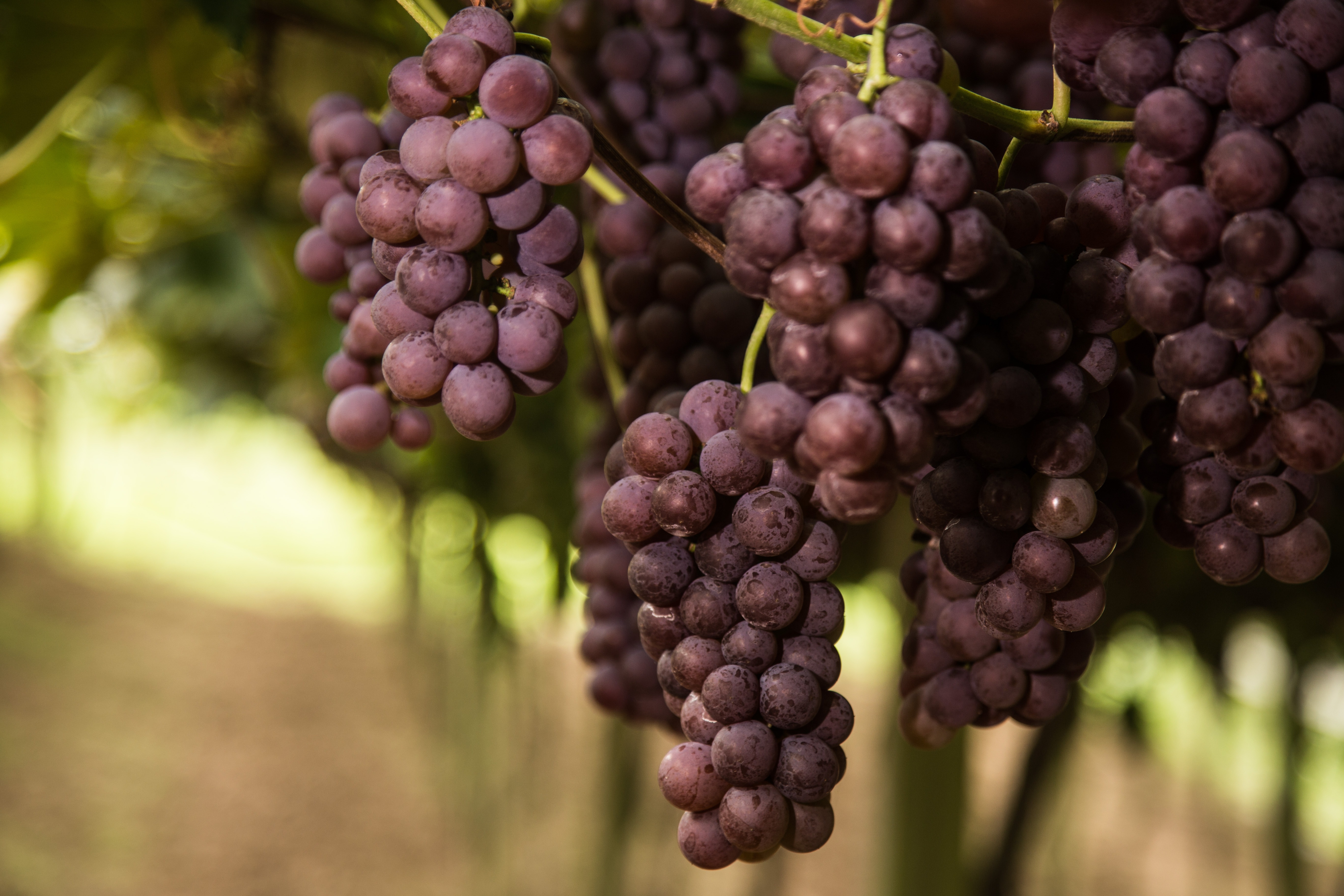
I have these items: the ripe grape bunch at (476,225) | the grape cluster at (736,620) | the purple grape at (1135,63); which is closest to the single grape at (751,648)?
the grape cluster at (736,620)

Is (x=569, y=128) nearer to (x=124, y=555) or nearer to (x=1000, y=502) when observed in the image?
(x=1000, y=502)

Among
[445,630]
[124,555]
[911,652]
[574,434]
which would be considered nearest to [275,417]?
[445,630]

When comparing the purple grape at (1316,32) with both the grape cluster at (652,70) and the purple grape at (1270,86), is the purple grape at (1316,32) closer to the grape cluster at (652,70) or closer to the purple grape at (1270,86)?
the purple grape at (1270,86)

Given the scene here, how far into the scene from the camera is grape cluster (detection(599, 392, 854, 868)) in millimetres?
334

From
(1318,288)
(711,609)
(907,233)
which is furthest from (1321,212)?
(711,609)

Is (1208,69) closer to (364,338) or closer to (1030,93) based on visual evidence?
(1030,93)

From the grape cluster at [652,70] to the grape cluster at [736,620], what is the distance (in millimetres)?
258

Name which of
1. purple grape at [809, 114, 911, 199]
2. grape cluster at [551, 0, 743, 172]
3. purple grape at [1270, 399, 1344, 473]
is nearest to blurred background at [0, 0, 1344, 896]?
grape cluster at [551, 0, 743, 172]

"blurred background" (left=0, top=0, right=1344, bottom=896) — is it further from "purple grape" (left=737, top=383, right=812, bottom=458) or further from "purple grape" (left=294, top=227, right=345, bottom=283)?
"purple grape" (left=737, top=383, right=812, bottom=458)

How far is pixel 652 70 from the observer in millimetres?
569

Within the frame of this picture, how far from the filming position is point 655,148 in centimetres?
57

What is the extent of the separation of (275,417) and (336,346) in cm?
197

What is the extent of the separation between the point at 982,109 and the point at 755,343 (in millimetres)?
111

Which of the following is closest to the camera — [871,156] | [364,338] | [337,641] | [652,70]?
[871,156]
